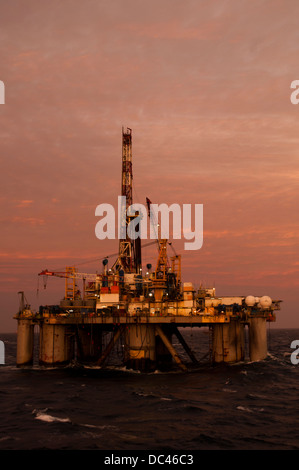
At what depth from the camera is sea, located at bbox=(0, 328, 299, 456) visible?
99.5 ft

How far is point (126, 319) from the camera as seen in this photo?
60.5 meters

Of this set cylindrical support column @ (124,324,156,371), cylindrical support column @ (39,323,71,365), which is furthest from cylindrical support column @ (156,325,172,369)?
cylindrical support column @ (39,323,71,365)

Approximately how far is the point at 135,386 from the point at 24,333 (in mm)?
23001

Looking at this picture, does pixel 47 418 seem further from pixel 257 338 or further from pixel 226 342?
pixel 257 338

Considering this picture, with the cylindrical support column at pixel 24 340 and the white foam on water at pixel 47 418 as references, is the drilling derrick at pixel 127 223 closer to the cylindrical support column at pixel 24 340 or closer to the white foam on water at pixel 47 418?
the cylindrical support column at pixel 24 340

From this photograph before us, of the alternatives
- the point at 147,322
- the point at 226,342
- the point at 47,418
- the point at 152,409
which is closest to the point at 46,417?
the point at 47,418

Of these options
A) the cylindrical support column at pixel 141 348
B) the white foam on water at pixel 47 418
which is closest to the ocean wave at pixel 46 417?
the white foam on water at pixel 47 418

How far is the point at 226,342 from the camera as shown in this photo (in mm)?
60000

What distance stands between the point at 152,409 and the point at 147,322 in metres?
20.4

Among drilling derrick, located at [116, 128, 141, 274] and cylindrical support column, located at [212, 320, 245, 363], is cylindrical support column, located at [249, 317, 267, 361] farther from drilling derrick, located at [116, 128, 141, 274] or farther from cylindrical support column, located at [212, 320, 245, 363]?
drilling derrick, located at [116, 128, 141, 274]

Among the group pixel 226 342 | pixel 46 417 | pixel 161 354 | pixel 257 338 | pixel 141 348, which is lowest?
pixel 161 354
